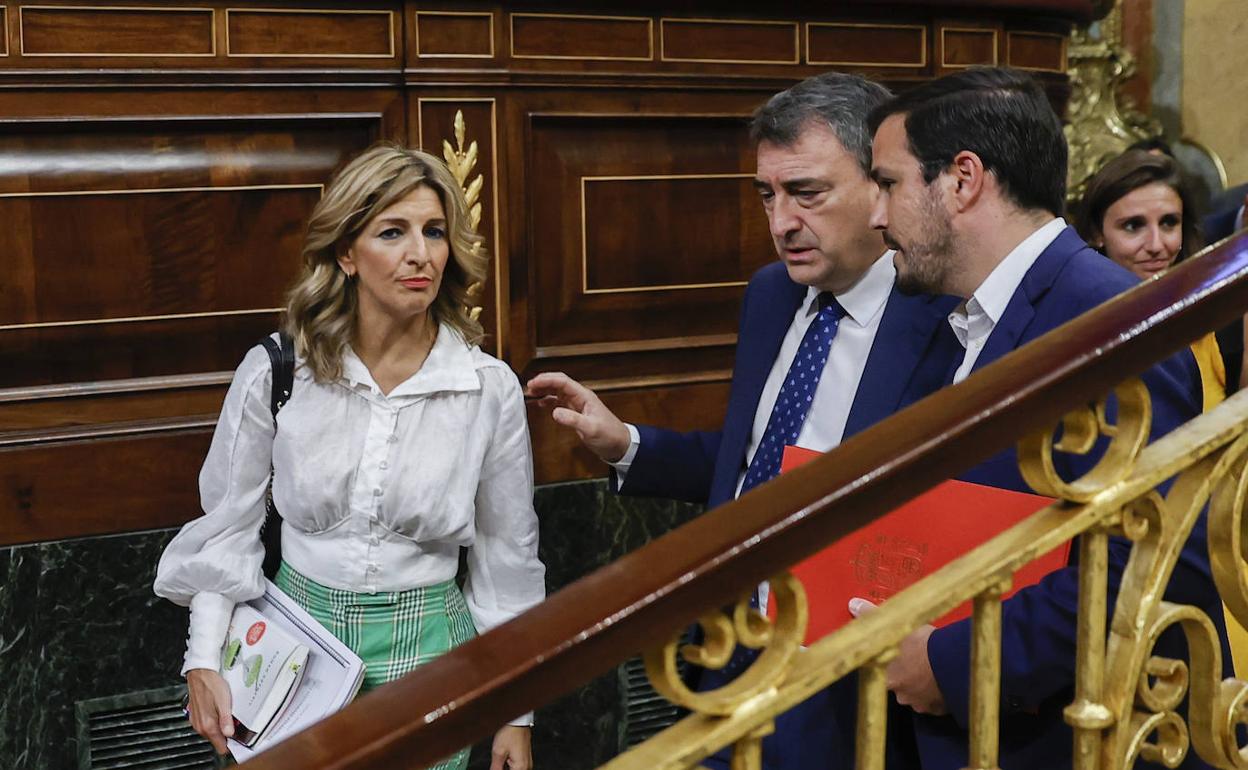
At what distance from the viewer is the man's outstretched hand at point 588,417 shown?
2.62 m

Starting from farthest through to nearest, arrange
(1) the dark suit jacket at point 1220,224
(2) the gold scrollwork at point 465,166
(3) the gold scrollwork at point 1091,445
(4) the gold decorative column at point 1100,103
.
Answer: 1. (4) the gold decorative column at point 1100,103
2. (1) the dark suit jacket at point 1220,224
3. (2) the gold scrollwork at point 465,166
4. (3) the gold scrollwork at point 1091,445

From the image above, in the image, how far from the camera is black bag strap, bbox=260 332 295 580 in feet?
8.61

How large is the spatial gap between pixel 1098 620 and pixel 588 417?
4.61ft

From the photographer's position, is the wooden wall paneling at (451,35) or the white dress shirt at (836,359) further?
the wooden wall paneling at (451,35)

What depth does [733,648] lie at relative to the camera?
114 cm

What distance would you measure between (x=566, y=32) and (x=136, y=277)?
1.27 m

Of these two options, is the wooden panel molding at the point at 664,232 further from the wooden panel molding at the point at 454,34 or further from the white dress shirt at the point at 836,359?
the white dress shirt at the point at 836,359

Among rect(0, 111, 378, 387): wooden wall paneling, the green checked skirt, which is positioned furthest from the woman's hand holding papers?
rect(0, 111, 378, 387): wooden wall paneling

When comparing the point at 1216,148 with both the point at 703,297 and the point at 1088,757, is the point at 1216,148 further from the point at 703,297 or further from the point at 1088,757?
the point at 1088,757

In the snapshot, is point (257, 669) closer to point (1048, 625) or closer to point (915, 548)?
point (915, 548)

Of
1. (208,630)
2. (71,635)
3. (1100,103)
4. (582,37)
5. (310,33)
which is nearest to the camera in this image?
(208,630)

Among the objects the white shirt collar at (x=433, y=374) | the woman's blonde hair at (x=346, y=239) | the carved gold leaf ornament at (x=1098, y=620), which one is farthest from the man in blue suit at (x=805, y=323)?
the carved gold leaf ornament at (x=1098, y=620)

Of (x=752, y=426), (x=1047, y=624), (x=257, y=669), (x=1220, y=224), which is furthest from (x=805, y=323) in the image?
(x=1220, y=224)

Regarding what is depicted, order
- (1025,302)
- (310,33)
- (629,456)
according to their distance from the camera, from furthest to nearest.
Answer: (310,33), (629,456), (1025,302)
